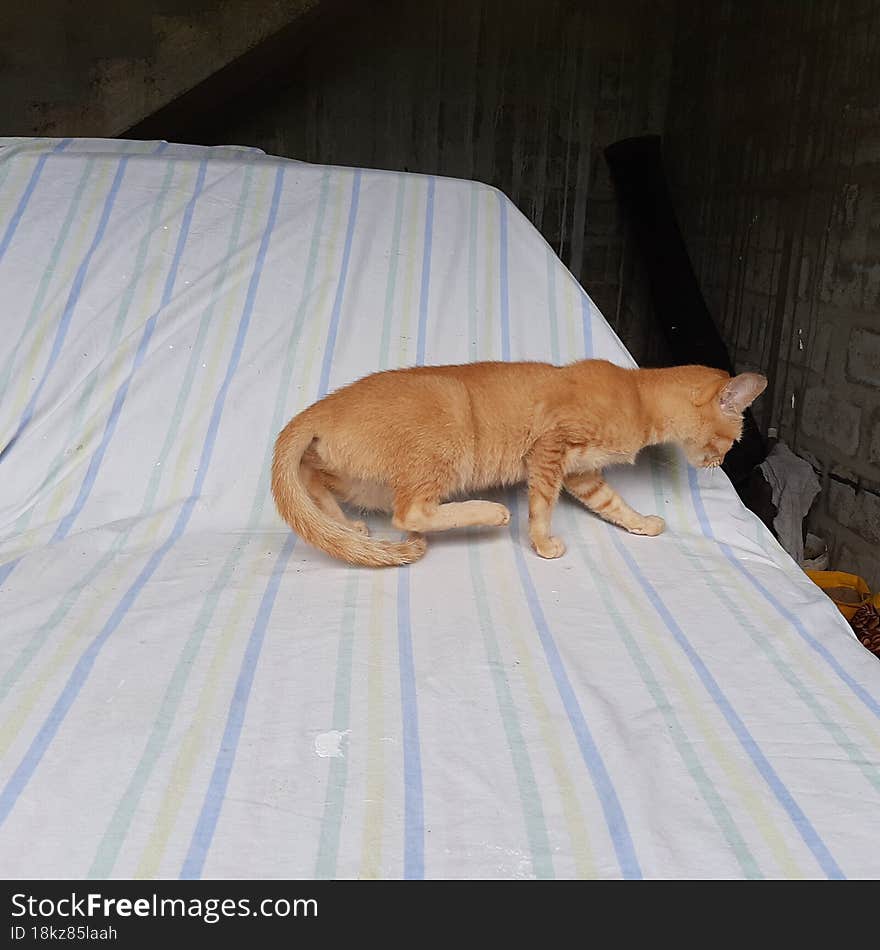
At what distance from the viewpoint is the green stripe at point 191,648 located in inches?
Answer: 33.0

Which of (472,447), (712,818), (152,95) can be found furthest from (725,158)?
(712,818)

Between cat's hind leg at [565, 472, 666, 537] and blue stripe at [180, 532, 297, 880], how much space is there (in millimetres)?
577

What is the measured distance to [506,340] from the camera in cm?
193

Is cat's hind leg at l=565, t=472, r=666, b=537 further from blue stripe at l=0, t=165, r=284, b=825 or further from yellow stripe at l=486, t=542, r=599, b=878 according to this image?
blue stripe at l=0, t=165, r=284, b=825

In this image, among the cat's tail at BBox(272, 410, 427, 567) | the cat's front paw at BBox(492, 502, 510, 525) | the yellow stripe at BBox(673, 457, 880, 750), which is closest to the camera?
the yellow stripe at BBox(673, 457, 880, 750)

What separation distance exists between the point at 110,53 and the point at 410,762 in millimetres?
3941

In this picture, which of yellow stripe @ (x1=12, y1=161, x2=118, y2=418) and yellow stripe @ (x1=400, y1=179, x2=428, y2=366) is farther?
yellow stripe @ (x1=400, y1=179, x2=428, y2=366)

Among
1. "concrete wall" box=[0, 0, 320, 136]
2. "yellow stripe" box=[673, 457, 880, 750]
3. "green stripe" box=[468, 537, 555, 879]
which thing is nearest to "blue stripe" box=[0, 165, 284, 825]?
"green stripe" box=[468, 537, 555, 879]

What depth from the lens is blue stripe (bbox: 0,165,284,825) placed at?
0.92m

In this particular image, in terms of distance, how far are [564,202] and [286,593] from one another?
4.76 metres

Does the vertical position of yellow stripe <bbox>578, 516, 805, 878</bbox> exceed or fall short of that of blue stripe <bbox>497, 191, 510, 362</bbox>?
it falls short

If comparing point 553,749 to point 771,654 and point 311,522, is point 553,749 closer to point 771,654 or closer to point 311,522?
point 771,654

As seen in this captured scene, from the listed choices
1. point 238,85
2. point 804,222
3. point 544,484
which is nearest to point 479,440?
point 544,484
